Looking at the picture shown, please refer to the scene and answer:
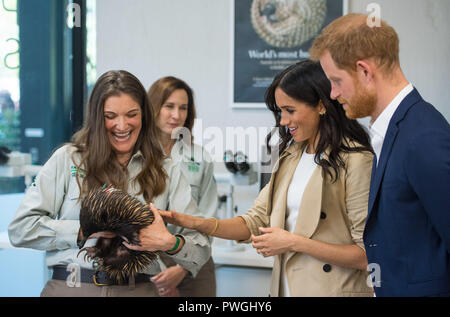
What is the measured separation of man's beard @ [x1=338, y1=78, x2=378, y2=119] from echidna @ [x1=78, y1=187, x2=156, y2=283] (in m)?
0.65

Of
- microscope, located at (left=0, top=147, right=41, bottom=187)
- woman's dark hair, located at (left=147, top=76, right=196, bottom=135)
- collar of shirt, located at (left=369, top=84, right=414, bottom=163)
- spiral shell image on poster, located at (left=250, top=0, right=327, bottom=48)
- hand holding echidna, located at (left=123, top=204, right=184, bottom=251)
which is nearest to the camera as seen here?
collar of shirt, located at (left=369, top=84, right=414, bottom=163)

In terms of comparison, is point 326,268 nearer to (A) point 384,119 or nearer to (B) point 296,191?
(B) point 296,191

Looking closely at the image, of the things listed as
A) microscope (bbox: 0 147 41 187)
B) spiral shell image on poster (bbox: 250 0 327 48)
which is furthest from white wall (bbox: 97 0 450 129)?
microscope (bbox: 0 147 41 187)

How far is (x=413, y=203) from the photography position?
1.09 meters

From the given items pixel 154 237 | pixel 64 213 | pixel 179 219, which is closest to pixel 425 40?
pixel 179 219

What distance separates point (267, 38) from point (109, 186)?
6.00 ft

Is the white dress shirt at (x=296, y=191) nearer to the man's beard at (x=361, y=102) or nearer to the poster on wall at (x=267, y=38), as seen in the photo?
the man's beard at (x=361, y=102)

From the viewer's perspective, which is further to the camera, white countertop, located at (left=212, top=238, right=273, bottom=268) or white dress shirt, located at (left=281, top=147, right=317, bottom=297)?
white countertop, located at (left=212, top=238, right=273, bottom=268)

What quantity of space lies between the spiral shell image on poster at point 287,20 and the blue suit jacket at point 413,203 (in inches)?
70.5

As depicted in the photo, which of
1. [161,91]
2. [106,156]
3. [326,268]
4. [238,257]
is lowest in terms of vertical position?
[238,257]

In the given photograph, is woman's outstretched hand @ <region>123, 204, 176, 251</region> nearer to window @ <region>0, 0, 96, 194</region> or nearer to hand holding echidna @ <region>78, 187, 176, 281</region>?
hand holding echidna @ <region>78, 187, 176, 281</region>

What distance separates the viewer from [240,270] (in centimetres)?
241

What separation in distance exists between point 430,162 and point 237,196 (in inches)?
73.7

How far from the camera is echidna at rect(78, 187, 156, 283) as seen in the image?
4.03ft
